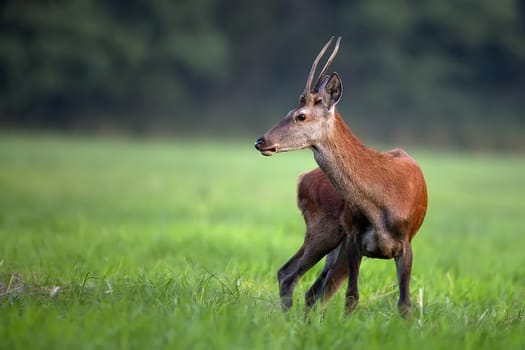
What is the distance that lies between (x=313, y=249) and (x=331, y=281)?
240mm

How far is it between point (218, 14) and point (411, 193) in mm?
Answer: 35273

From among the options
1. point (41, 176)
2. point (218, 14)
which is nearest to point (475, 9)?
point (218, 14)

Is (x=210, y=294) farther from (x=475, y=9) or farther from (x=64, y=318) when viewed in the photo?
(x=475, y=9)

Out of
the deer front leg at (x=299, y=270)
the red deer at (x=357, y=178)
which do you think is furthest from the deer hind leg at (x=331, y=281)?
the red deer at (x=357, y=178)

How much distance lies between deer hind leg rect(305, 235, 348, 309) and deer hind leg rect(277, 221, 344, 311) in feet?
0.28

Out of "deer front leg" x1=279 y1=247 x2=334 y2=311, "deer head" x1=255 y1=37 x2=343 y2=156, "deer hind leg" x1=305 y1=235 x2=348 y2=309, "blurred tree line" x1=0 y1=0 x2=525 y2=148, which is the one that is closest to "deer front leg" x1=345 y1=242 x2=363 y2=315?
"deer hind leg" x1=305 y1=235 x2=348 y2=309

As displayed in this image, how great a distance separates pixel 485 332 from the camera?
14.7 ft

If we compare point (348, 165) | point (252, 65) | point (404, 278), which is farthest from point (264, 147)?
point (252, 65)

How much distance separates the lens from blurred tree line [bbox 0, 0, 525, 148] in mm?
34094

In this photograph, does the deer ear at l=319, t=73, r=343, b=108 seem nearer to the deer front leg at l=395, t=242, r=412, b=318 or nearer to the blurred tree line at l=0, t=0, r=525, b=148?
the deer front leg at l=395, t=242, r=412, b=318

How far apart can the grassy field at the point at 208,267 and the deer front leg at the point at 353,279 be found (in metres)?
0.10

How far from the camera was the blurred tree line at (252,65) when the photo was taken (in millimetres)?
34094

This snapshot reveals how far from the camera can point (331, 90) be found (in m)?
5.30

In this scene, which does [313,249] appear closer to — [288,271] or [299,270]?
[299,270]
